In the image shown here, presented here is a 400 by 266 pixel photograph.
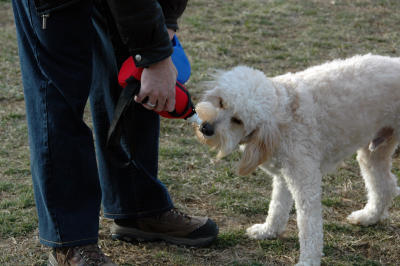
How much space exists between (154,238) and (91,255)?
0.60 meters

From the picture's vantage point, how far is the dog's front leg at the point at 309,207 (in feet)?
8.87

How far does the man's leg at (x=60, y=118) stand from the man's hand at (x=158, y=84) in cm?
33

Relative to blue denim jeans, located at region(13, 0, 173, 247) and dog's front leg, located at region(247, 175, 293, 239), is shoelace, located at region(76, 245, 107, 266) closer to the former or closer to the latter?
blue denim jeans, located at region(13, 0, 173, 247)

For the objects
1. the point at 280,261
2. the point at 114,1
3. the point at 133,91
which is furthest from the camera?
the point at 280,261

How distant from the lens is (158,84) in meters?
2.10

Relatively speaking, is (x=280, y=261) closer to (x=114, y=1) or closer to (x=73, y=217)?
(x=73, y=217)

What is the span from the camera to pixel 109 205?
2.89 meters

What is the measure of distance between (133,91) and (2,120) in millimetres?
2887

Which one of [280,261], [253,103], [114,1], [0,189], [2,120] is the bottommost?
[280,261]

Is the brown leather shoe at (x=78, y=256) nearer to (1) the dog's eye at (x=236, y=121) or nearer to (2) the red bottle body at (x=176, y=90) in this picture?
(2) the red bottle body at (x=176, y=90)

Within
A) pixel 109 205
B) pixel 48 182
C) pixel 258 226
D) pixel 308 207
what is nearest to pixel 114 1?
pixel 48 182

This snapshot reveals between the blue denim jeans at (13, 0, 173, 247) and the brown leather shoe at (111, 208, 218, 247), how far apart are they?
1.62ft

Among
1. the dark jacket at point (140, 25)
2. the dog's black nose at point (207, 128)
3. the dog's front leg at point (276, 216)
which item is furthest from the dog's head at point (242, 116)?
the dark jacket at point (140, 25)

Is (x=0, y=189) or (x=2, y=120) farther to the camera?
(x=2, y=120)
